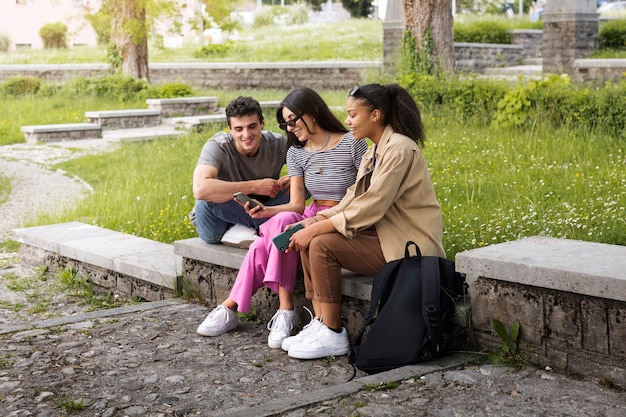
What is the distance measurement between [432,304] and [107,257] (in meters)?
3.18

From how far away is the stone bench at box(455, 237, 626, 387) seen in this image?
3963mm

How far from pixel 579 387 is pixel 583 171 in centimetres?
481

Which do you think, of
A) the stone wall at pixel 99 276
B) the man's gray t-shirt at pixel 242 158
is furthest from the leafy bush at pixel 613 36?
the man's gray t-shirt at pixel 242 158

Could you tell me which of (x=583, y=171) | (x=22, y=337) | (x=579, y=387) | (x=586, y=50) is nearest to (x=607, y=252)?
(x=579, y=387)

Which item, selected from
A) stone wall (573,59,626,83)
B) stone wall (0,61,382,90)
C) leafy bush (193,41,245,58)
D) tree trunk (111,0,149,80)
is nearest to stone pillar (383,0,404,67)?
stone wall (0,61,382,90)

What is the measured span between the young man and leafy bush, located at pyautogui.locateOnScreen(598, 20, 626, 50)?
16035 mm

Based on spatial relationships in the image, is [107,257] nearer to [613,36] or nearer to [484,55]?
[613,36]

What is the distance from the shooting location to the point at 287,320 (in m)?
5.18

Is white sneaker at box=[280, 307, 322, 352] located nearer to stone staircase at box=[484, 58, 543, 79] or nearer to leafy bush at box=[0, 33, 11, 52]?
stone staircase at box=[484, 58, 543, 79]

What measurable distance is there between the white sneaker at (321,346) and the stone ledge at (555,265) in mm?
768

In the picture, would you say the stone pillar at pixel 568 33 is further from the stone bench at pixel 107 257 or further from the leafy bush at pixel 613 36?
the stone bench at pixel 107 257

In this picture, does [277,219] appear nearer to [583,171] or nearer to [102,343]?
[102,343]

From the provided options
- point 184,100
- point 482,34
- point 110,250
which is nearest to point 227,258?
point 110,250

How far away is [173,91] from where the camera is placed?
63.1 ft
